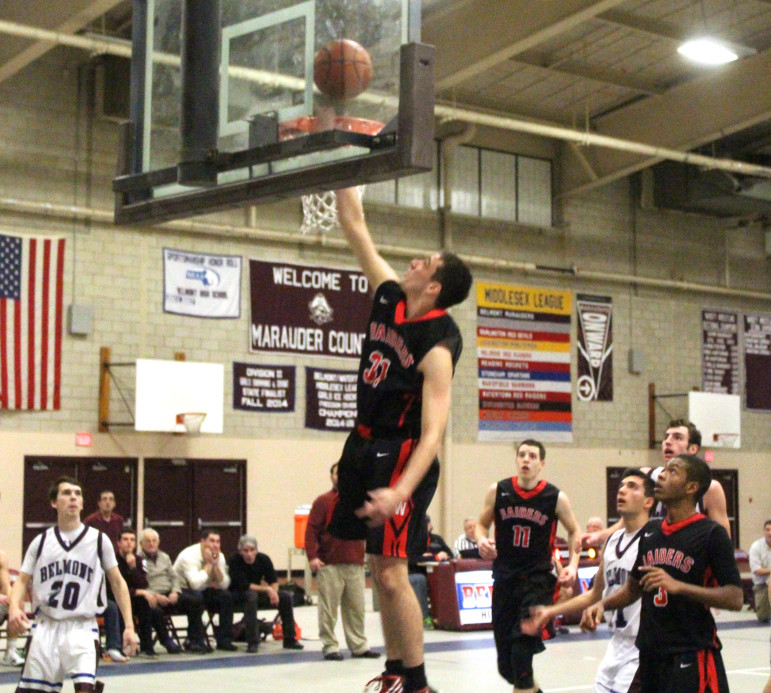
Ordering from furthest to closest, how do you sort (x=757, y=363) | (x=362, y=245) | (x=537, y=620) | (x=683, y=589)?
(x=757, y=363) → (x=683, y=589) → (x=537, y=620) → (x=362, y=245)

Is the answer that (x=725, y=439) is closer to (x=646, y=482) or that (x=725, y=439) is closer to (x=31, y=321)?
(x=31, y=321)

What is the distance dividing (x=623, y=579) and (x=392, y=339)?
3.37 metres

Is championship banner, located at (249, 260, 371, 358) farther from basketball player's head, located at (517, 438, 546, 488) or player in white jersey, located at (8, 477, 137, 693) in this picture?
player in white jersey, located at (8, 477, 137, 693)

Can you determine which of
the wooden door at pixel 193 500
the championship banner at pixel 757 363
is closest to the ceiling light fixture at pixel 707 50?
the championship banner at pixel 757 363

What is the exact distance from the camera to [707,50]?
704 inches

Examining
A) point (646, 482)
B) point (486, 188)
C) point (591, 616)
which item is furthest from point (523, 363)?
point (591, 616)

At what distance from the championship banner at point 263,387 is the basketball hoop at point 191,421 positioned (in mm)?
1457

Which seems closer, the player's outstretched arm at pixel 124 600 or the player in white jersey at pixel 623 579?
the player in white jersey at pixel 623 579

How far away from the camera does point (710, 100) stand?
20.7 metres

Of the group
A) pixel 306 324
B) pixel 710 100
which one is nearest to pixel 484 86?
pixel 710 100

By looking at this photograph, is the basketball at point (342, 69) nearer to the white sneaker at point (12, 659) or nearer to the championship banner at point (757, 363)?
the white sneaker at point (12, 659)

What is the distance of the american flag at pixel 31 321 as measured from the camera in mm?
17672

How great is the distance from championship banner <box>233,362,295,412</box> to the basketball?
1466 cm

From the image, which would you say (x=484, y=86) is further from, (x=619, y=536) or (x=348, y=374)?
(x=619, y=536)
